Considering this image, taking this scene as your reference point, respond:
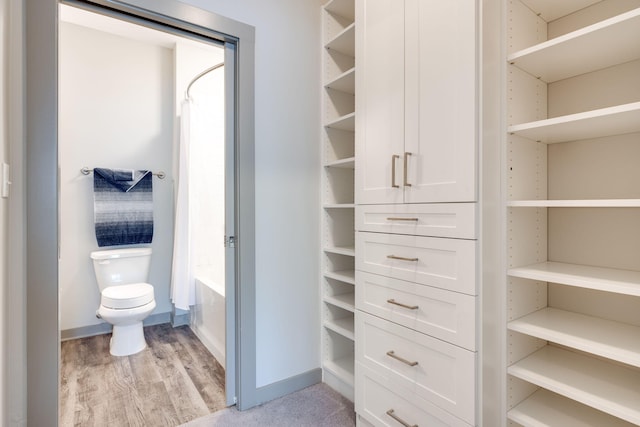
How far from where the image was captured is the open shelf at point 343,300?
6.38 feet

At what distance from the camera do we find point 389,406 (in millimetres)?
1501

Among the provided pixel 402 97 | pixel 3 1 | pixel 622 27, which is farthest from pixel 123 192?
pixel 622 27

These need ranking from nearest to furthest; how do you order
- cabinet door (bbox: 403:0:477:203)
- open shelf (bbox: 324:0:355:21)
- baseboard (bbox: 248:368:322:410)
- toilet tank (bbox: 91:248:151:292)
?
cabinet door (bbox: 403:0:477:203) < baseboard (bbox: 248:368:322:410) < open shelf (bbox: 324:0:355:21) < toilet tank (bbox: 91:248:151:292)

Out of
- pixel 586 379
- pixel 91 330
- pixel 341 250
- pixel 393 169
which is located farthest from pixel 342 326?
pixel 91 330

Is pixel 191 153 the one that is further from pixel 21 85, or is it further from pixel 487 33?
pixel 487 33

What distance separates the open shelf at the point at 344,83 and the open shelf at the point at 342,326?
148 centimetres

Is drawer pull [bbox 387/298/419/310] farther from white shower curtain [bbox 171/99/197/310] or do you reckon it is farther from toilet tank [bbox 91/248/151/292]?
toilet tank [bbox 91/248/151/292]

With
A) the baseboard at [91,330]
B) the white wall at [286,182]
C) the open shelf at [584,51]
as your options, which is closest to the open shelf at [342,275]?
the white wall at [286,182]

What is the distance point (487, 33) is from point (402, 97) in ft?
1.24

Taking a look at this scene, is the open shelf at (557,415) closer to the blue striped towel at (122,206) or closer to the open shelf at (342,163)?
the open shelf at (342,163)

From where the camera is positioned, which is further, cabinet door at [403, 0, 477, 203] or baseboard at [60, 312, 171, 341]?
baseboard at [60, 312, 171, 341]

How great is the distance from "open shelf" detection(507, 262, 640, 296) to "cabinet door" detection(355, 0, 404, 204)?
570mm

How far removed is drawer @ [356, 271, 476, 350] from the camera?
1.21m

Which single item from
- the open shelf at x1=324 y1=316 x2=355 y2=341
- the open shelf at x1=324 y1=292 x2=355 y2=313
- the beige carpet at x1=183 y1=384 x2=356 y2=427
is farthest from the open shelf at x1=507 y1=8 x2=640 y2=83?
the beige carpet at x1=183 y1=384 x2=356 y2=427
